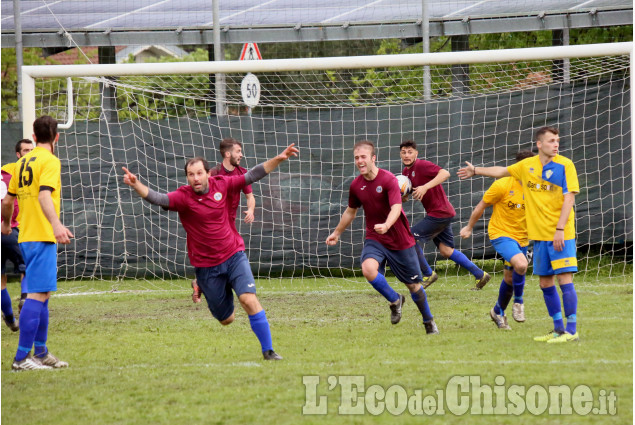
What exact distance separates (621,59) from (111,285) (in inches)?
330

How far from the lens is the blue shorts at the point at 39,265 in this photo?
6.79 meters

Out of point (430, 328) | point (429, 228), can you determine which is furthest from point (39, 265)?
point (429, 228)

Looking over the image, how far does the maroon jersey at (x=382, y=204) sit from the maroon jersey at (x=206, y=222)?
141 centimetres

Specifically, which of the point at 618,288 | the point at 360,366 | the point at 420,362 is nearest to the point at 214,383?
the point at 360,366

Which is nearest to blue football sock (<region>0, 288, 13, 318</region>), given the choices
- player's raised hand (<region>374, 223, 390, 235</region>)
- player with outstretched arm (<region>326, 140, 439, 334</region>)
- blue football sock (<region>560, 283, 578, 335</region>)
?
player with outstretched arm (<region>326, 140, 439, 334</region>)

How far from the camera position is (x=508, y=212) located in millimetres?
8508

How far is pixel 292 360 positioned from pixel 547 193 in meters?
2.63

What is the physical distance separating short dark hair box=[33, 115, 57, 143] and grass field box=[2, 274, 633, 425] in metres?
1.89

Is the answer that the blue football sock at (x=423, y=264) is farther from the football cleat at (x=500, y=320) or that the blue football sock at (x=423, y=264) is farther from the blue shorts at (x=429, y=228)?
the football cleat at (x=500, y=320)

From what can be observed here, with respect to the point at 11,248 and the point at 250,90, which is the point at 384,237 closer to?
the point at 11,248

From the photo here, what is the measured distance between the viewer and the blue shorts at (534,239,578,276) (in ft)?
23.4

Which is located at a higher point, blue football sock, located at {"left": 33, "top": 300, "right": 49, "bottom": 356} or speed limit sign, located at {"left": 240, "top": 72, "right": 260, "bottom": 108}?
speed limit sign, located at {"left": 240, "top": 72, "right": 260, "bottom": 108}

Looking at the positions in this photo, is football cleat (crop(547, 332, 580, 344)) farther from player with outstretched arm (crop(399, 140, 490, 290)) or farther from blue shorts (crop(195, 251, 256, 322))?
player with outstretched arm (crop(399, 140, 490, 290))

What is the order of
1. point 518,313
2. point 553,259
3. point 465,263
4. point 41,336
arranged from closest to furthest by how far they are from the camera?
1. point 41,336
2. point 553,259
3. point 518,313
4. point 465,263
